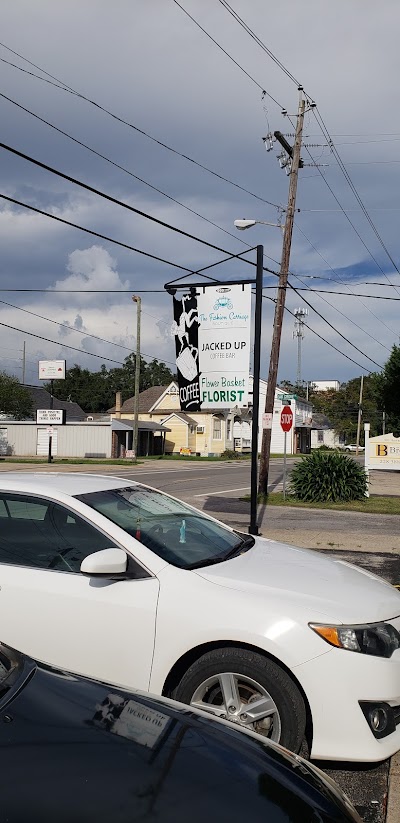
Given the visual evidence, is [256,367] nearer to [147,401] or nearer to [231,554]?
[231,554]

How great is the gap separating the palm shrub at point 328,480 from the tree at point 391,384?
20338 mm

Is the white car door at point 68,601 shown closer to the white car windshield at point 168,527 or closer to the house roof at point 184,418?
the white car windshield at point 168,527

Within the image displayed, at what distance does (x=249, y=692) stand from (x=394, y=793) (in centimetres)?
88

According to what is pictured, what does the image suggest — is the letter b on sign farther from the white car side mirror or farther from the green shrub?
the green shrub

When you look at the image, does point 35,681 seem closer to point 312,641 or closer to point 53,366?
point 312,641

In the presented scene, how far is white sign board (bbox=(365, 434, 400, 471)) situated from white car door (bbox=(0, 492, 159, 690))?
59.2 feet

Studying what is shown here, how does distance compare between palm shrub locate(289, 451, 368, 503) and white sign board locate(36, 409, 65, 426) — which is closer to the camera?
palm shrub locate(289, 451, 368, 503)

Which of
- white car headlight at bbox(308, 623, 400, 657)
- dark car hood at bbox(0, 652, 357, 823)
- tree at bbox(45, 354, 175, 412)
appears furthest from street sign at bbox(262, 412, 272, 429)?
tree at bbox(45, 354, 175, 412)

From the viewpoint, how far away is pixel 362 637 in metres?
3.77

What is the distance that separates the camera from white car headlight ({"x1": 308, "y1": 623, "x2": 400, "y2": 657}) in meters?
3.72

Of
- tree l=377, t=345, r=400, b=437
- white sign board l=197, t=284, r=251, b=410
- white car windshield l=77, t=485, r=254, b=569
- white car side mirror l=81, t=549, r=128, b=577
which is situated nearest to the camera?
white car side mirror l=81, t=549, r=128, b=577

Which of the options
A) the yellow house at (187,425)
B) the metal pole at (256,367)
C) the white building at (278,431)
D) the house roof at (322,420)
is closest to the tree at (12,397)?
the yellow house at (187,425)

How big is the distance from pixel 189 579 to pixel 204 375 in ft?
30.9

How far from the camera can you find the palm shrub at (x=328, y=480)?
20266mm
